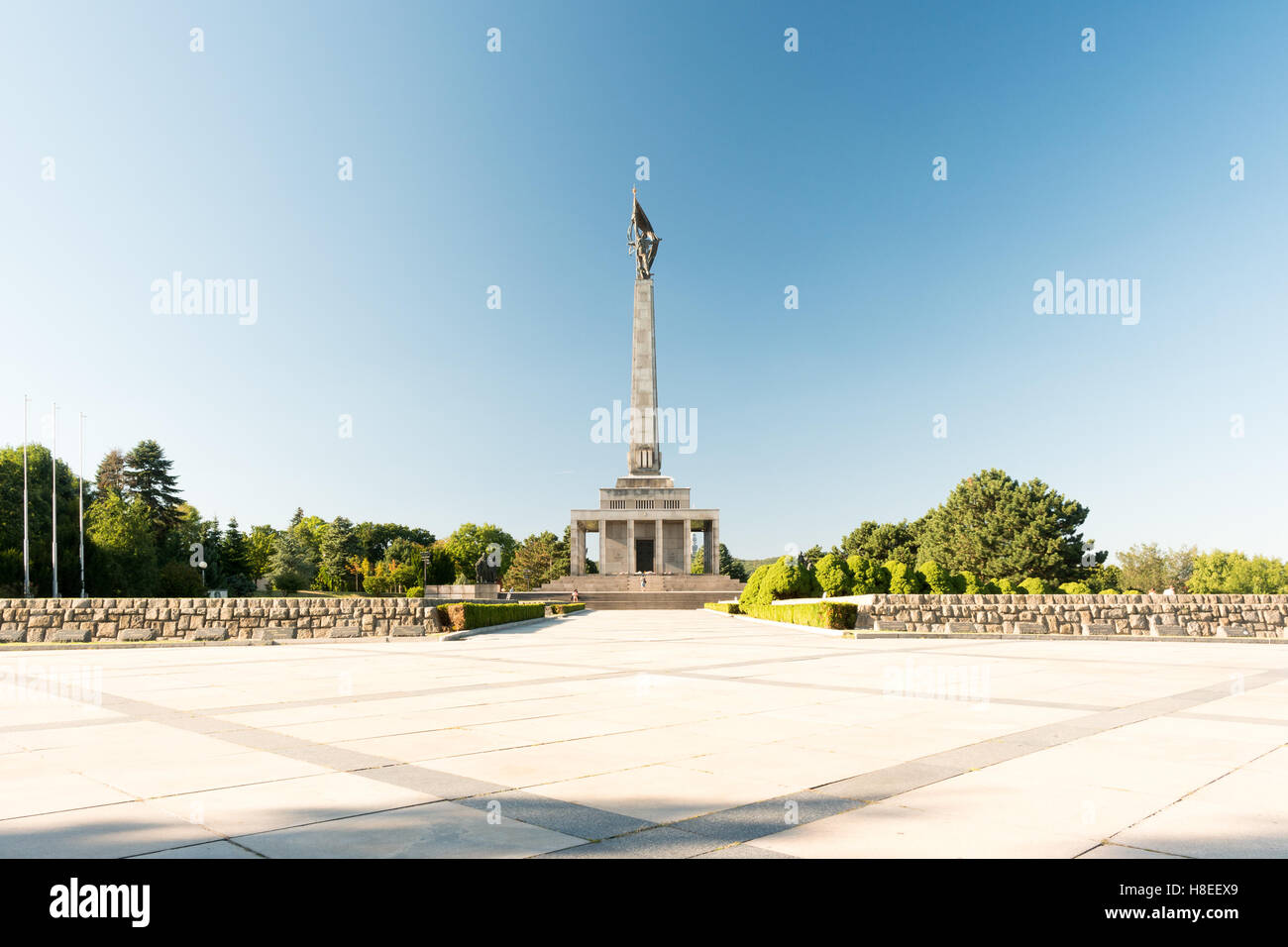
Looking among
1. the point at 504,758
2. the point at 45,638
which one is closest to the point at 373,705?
the point at 504,758

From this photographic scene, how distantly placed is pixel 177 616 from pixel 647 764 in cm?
1910

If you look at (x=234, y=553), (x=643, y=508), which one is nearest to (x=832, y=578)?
(x=643, y=508)

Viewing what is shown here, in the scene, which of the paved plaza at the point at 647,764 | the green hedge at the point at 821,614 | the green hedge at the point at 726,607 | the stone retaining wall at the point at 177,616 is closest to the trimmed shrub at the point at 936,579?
the green hedge at the point at 726,607

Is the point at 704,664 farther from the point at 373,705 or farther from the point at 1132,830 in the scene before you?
the point at 1132,830

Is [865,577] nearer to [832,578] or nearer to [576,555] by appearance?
[832,578]

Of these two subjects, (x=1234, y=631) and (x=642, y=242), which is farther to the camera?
(x=642, y=242)

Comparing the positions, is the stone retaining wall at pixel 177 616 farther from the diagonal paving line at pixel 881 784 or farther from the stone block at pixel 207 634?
the diagonal paving line at pixel 881 784

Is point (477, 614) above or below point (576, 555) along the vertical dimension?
above

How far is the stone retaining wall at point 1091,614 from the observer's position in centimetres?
2181

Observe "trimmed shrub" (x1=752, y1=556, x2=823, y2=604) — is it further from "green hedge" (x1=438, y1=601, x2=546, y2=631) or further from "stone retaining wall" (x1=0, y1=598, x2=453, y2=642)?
"stone retaining wall" (x1=0, y1=598, x2=453, y2=642)

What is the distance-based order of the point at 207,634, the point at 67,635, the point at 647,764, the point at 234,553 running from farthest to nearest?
the point at 234,553 → the point at 207,634 → the point at 67,635 → the point at 647,764

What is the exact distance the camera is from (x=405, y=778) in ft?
19.1

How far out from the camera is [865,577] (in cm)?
3550
